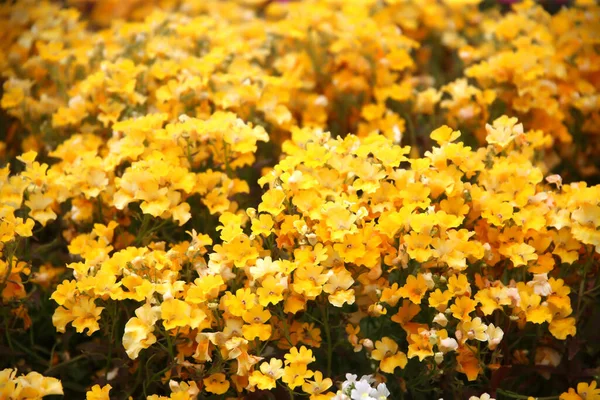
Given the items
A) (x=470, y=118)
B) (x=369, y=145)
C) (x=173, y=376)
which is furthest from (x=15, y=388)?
(x=470, y=118)

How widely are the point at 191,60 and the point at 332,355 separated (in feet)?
3.80

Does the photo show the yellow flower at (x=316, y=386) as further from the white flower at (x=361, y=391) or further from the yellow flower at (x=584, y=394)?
the yellow flower at (x=584, y=394)

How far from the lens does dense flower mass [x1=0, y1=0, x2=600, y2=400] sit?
1594mm

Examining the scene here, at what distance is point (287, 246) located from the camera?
168 centimetres

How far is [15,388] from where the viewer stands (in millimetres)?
1481

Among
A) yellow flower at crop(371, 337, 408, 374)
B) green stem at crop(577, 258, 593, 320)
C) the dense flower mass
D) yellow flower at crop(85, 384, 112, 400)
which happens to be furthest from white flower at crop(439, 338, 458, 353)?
yellow flower at crop(85, 384, 112, 400)

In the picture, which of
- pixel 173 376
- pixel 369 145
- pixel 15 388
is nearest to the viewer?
pixel 15 388

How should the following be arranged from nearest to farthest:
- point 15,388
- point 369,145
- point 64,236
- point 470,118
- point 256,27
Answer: point 15,388 → point 369,145 → point 64,236 → point 470,118 → point 256,27

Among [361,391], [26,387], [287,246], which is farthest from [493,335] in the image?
[26,387]

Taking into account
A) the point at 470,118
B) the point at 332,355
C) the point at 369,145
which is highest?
the point at 369,145

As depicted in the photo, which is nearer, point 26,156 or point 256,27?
point 26,156

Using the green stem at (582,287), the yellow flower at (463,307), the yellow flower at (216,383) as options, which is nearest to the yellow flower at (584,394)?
the green stem at (582,287)

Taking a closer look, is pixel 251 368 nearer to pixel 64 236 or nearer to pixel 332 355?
pixel 332 355

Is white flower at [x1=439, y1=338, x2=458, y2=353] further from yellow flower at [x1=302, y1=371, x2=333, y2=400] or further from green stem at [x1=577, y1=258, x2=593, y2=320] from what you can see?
green stem at [x1=577, y1=258, x2=593, y2=320]
